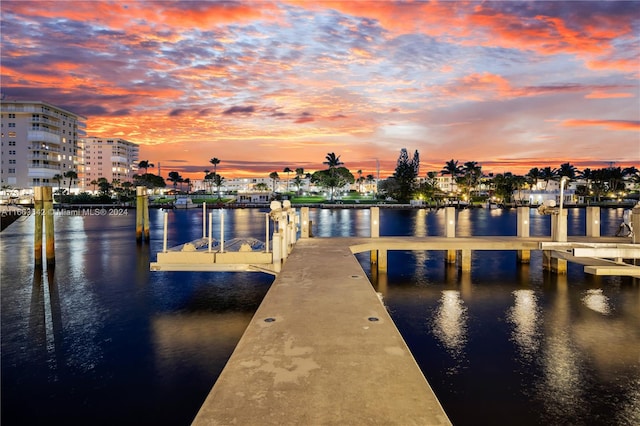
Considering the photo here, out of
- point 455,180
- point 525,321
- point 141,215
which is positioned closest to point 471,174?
point 455,180

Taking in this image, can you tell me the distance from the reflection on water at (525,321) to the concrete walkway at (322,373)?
7317 mm

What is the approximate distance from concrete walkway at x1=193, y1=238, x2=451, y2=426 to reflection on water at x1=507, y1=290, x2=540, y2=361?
732cm

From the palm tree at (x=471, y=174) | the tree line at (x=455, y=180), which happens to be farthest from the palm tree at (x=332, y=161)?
the palm tree at (x=471, y=174)

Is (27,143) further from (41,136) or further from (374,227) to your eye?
(374,227)

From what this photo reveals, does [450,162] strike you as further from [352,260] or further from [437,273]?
[352,260]

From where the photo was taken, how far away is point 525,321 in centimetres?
1694

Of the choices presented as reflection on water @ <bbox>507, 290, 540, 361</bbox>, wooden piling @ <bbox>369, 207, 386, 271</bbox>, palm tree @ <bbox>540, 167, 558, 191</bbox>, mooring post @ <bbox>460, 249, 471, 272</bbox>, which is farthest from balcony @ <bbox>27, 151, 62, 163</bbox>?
palm tree @ <bbox>540, 167, 558, 191</bbox>

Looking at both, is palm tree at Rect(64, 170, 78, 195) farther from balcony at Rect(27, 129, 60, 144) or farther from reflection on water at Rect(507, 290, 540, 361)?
reflection on water at Rect(507, 290, 540, 361)

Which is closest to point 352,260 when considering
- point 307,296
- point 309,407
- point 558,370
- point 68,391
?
point 307,296

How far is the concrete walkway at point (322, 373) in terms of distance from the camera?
16.4 ft

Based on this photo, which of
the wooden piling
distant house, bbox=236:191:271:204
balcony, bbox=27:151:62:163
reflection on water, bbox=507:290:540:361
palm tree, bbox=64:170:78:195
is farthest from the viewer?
Answer: distant house, bbox=236:191:271:204

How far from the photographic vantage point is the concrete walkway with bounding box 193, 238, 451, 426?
500 centimetres

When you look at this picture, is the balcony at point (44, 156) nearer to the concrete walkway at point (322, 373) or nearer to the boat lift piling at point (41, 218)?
the boat lift piling at point (41, 218)

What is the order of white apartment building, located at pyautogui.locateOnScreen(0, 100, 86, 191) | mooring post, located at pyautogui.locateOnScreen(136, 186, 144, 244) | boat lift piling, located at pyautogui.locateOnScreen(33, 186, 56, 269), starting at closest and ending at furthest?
boat lift piling, located at pyautogui.locateOnScreen(33, 186, 56, 269) < mooring post, located at pyautogui.locateOnScreen(136, 186, 144, 244) < white apartment building, located at pyautogui.locateOnScreen(0, 100, 86, 191)
